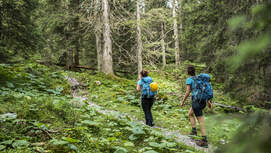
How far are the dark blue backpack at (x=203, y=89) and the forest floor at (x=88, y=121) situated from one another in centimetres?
43

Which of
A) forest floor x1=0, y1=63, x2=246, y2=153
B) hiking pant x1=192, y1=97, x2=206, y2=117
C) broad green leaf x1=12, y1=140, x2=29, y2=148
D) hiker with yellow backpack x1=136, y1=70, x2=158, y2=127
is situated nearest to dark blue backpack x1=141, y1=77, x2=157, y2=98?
hiker with yellow backpack x1=136, y1=70, x2=158, y2=127

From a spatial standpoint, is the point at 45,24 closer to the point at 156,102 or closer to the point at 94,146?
the point at 156,102

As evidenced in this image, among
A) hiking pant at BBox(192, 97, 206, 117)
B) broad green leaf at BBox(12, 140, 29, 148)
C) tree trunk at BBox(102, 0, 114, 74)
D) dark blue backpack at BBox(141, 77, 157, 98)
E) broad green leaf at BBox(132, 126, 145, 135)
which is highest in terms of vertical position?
tree trunk at BBox(102, 0, 114, 74)

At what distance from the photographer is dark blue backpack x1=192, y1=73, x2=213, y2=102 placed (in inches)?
179

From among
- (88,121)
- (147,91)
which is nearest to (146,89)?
(147,91)

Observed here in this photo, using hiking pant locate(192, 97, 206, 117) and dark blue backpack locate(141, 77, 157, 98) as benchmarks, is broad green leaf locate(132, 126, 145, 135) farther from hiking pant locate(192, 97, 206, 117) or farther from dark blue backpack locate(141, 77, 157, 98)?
dark blue backpack locate(141, 77, 157, 98)

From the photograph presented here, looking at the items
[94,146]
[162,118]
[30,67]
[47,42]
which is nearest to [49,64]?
[47,42]

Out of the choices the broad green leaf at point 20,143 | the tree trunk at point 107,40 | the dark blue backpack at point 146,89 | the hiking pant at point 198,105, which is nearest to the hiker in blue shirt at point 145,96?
the dark blue backpack at point 146,89

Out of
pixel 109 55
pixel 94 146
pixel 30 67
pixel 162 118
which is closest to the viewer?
pixel 94 146

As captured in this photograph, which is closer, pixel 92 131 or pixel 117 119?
pixel 92 131

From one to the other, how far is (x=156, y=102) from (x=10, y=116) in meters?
6.77

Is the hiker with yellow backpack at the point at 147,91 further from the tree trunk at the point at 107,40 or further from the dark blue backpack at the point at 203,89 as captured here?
the tree trunk at the point at 107,40

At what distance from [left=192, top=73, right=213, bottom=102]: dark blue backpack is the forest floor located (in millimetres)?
432

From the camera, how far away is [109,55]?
45.4 feet
